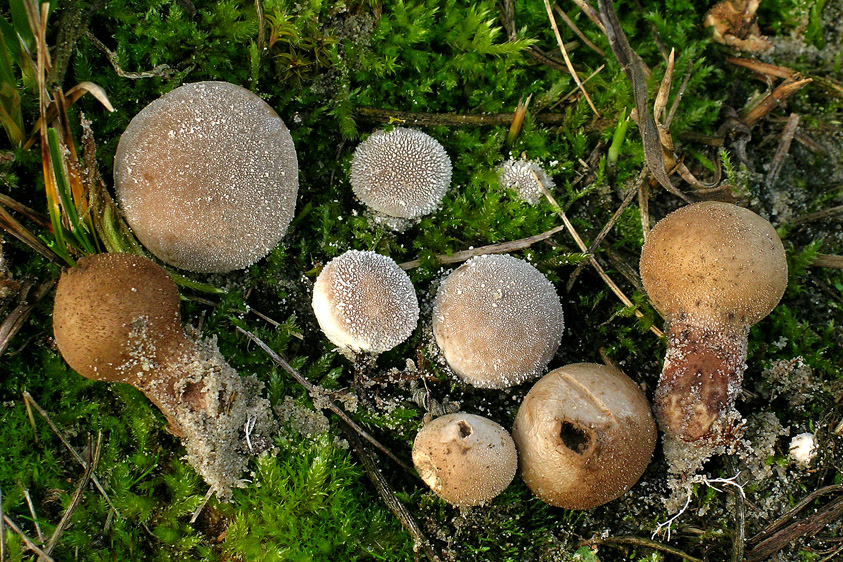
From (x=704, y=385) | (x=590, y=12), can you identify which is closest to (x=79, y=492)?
(x=704, y=385)

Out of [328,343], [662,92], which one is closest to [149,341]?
[328,343]

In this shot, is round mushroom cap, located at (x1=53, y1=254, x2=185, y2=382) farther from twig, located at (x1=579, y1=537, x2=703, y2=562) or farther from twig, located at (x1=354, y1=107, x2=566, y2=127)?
twig, located at (x1=579, y1=537, x2=703, y2=562)

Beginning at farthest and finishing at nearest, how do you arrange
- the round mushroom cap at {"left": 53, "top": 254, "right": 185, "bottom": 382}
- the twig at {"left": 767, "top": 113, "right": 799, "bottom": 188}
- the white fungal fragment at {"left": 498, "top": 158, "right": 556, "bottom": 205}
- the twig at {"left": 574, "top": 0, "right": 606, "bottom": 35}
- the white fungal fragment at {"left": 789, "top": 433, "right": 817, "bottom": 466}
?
the twig at {"left": 767, "top": 113, "right": 799, "bottom": 188} < the white fungal fragment at {"left": 498, "top": 158, "right": 556, "bottom": 205} < the twig at {"left": 574, "top": 0, "right": 606, "bottom": 35} < the white fungal fragment at {"left": 789, "top": 433, "right": 817, "bottom": 466} < the round mushroom cap at {"left": 53, "top": 254, "right": 185, "bottom": 382}

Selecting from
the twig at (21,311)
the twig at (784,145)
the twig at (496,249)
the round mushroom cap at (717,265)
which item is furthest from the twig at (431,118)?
the twig at (21,311)

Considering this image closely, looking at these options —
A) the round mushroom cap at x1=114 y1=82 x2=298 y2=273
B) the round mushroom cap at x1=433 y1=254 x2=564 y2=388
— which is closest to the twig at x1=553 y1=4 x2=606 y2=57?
the round mushroom cap at x1=433 y1=254 x2=564 y2=388

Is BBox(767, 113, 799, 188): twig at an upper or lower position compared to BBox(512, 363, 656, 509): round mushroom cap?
upper

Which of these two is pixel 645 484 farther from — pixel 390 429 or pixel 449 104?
pixel 449 104

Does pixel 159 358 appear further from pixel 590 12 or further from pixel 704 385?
pixel 590 12
